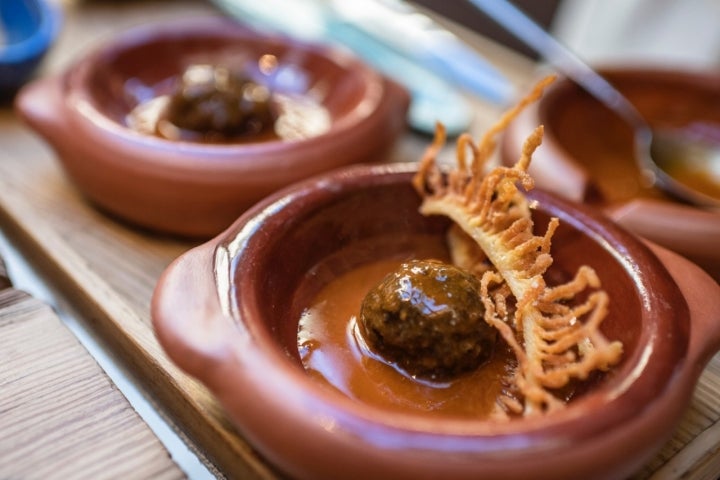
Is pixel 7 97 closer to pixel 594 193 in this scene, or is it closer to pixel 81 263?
pixel 81 263

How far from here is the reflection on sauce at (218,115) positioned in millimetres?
1496

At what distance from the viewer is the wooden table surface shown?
0.89 meters

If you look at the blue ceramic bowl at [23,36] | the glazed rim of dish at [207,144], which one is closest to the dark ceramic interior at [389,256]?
the glazed rim of dish at [207,144]

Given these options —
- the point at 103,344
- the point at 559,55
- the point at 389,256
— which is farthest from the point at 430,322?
the point at 559,55

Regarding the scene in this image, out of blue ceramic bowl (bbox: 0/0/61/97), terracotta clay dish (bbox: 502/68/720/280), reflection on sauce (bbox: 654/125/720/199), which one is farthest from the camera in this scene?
blue ceramic bowl (bbox: 0/0/61/97)

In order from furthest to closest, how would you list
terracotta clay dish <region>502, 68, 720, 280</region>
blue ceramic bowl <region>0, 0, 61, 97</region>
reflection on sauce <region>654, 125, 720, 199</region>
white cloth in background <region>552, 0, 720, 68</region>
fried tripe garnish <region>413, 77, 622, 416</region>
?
white cloth in background <region>552, 0, 720, 68</region> → blue ceramic bowl <region>0, 0, 61, 97</region> → reflection on sauce <region>654, 125, 720, 199</region> → terracotta clay dish <region>502, 68, 720, 280</region> → fried tripe garnish <region>413, 77, 622, 416</region>

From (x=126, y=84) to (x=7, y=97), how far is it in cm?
38

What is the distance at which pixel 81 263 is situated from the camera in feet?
4.19

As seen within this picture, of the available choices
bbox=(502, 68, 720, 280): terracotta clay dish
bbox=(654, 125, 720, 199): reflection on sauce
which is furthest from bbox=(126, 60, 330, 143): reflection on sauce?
bbox=(654, 125, 720, 199): reflection on sauce

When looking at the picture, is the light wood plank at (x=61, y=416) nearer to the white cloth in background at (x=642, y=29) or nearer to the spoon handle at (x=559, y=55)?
the spoon handle at (x=559, y=55)

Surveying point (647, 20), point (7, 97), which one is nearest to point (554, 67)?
point (647, 20)

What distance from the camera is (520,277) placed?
38.1 inches

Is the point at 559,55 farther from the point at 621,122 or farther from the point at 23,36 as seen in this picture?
the point at 23,36

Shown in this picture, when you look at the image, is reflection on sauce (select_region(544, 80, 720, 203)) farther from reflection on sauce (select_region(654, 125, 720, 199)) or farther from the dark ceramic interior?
the dark ceramic interior
